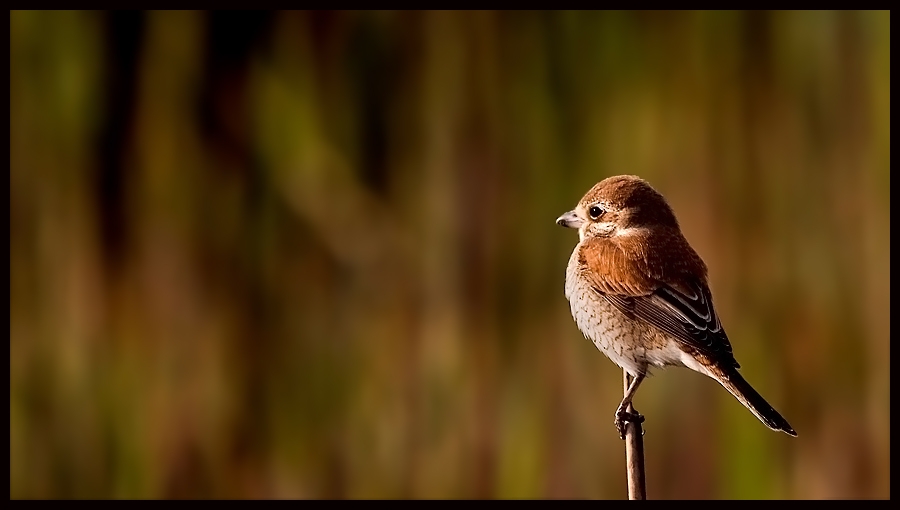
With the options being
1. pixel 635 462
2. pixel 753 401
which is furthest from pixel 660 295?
pixel 635 462

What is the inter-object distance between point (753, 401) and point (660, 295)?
346mm

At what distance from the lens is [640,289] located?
7.45 ft

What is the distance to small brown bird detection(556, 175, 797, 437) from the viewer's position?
2.17 meters

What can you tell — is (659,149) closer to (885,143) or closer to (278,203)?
(885,143)

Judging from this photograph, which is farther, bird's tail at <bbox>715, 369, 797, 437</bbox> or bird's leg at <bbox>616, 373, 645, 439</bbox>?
bird's leg at <bbox>616, 373, 645, 439</bbox>

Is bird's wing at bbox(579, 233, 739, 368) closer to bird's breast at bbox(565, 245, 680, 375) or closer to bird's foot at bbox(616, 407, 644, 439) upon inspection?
bird's breast at bbox(565, 245, 680, 375)

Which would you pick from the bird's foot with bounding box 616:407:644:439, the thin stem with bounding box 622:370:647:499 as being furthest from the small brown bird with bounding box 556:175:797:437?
the thin stem with bounding box 622:370:647:499

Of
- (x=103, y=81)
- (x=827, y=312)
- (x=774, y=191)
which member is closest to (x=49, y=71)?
(x=103, y=81)

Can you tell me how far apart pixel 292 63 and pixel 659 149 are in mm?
1015

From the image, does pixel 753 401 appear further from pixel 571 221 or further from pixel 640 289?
pixel 571 221

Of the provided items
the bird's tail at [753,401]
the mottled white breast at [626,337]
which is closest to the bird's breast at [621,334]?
the mottled white breast at [626,337]

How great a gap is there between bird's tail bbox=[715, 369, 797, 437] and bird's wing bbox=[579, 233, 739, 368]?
1.5 inches

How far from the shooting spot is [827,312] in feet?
9.58

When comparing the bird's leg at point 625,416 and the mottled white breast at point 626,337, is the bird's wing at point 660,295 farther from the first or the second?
the bird's leg at point 625,416
